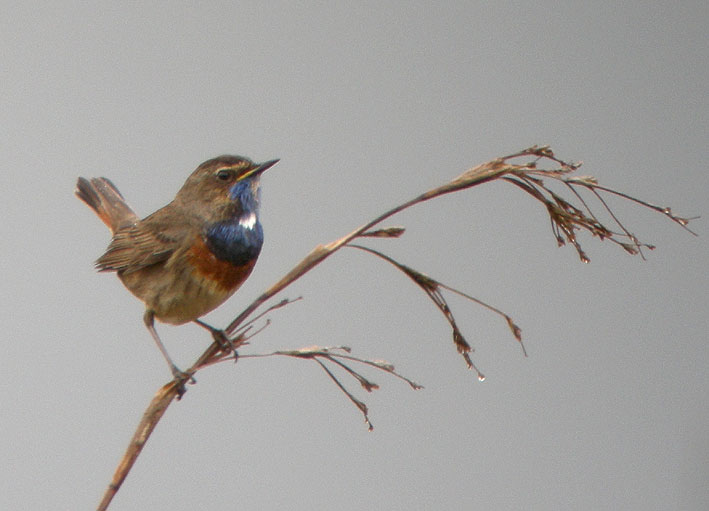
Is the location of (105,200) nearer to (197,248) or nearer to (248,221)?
(197,248)

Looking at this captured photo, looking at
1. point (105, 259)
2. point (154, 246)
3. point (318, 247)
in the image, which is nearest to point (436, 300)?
point (318, 247)

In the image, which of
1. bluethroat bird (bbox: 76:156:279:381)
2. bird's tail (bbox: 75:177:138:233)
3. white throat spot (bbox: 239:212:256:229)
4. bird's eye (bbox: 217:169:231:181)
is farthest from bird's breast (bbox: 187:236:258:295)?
bird's tail (bbox: 75:177:138:233)

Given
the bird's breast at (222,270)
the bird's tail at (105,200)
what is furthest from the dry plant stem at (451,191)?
the bird's tail at (105,200)

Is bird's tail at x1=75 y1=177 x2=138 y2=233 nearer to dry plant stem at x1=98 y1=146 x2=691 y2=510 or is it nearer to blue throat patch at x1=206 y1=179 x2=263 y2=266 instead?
blue throat patch at x1=206 y1=179 x2=263 y2=266

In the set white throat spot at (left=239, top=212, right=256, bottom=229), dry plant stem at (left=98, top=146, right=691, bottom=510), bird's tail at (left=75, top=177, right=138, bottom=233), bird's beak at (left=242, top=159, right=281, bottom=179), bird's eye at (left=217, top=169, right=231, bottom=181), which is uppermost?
bird's tail at (left=75, top=177, right=138, bottom=233)

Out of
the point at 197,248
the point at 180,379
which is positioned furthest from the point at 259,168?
the point at 180,379

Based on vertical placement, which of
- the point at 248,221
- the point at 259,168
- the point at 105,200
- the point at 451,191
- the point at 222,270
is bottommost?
the point at 451,191

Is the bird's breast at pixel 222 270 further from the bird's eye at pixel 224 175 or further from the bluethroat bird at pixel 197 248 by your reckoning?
the bird's eye at pixel 224 175
